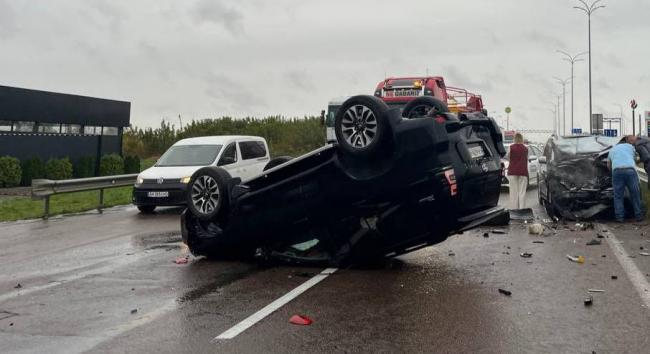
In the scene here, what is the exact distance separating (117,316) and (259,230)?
243 cm

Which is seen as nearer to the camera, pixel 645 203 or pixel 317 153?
pixel 317 153

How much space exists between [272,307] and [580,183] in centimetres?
882

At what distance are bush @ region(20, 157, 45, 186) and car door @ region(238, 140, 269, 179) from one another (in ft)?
47.7

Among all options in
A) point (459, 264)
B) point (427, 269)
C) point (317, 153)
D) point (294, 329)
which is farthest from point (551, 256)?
point (294, 329)

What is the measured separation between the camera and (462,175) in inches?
279

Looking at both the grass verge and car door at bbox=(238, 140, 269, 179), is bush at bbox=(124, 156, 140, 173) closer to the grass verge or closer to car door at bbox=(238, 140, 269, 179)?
the grass verge

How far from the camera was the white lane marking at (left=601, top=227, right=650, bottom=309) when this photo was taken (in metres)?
6.46

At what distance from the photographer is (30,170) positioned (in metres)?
28.0

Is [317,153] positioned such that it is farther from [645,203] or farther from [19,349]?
[645,203]

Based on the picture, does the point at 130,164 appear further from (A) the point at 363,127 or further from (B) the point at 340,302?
(B) the point at 340,302

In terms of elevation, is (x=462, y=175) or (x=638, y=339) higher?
(x=462, y=175)

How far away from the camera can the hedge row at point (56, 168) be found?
26.8 m

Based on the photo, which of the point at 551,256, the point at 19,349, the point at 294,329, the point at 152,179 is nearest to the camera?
the point at 19,349

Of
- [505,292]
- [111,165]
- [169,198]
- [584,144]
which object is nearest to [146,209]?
[169,198]
